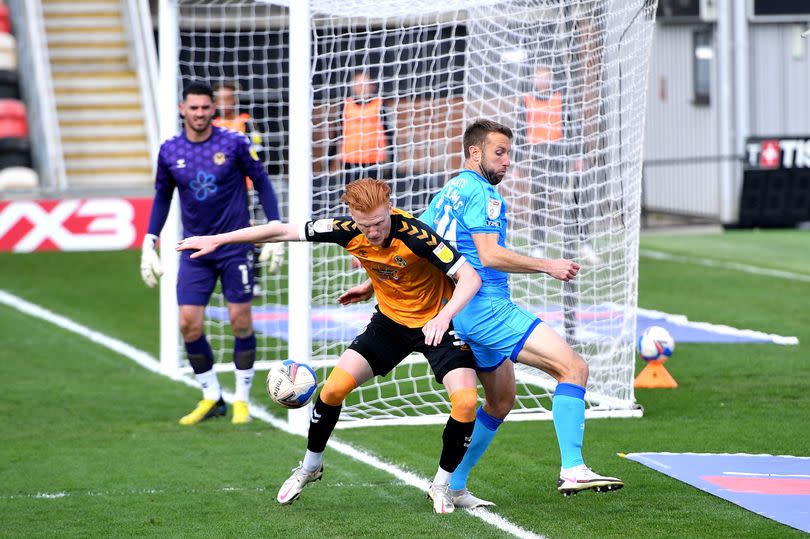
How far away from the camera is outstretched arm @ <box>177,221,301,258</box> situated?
6.82 m

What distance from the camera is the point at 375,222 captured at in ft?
21.6

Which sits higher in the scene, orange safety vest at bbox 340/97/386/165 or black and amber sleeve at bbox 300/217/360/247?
orange safety vest at bbox 340/97/386/165

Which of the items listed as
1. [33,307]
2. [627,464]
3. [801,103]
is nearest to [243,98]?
[33,307]

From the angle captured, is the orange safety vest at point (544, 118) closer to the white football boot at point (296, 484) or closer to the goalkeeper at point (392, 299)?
the goalkeeper at point (392, 299)

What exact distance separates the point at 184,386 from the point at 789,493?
573 cm

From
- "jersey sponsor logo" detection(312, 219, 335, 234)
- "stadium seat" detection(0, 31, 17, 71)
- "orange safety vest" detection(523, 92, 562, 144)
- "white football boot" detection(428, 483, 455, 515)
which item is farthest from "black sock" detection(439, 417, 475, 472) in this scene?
"stadium seat" detection(0, 31, 17, 71)

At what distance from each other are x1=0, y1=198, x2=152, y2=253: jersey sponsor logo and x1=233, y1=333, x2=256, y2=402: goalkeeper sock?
10.5 metres

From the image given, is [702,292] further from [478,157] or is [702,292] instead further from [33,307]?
[478,157]

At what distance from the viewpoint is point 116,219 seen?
20.2m

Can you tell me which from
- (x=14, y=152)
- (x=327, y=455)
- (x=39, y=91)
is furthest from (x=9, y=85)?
(x=327, y=455)

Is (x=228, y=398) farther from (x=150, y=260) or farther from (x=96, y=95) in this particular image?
(x=96, y=95)

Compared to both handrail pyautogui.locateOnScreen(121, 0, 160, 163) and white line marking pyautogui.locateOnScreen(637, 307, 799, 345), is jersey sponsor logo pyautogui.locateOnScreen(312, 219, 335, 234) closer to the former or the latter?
white line marking pyautogui.locateOnScreen(637, 307, 799, 345)

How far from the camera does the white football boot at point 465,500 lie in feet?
23.1

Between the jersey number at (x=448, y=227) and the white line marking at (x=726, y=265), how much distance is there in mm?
11231
